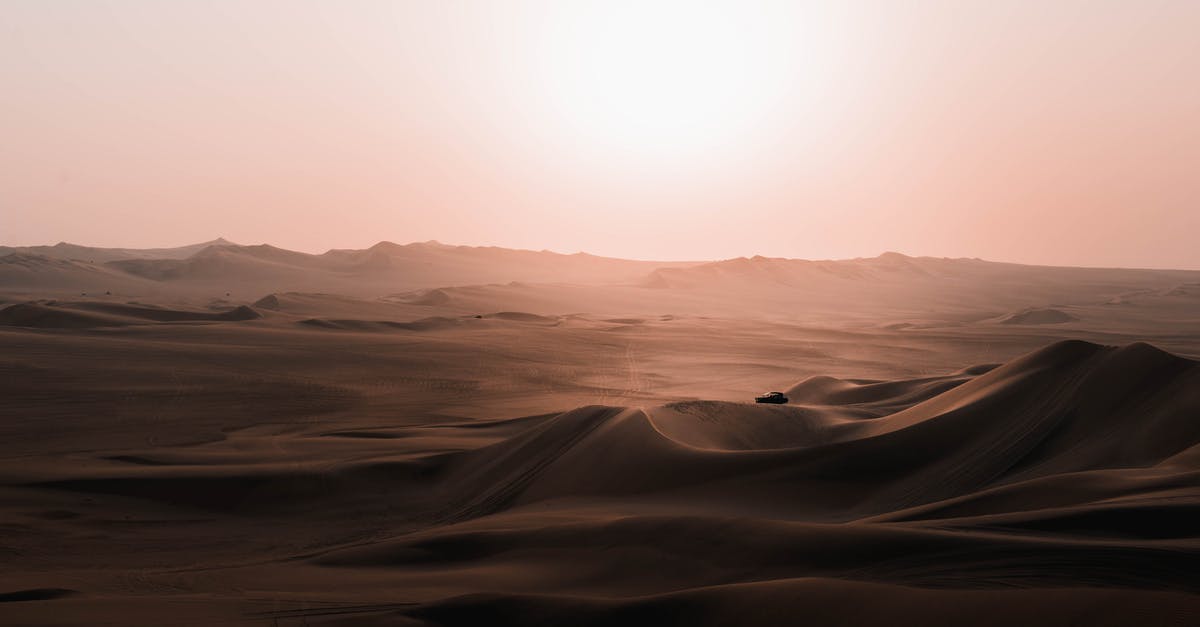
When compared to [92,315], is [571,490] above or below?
below

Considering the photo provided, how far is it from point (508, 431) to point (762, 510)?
243 inches

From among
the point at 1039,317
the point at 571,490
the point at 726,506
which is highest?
the point at 1039,317

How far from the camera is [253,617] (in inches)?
205

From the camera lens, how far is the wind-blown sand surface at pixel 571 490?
4777 millimetres

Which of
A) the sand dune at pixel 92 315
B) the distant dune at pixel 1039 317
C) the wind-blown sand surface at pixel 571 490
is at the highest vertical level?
the distant dune at pixel 1039 317

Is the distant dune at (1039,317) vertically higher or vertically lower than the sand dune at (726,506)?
higher

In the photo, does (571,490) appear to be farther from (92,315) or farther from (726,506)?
(92,315)

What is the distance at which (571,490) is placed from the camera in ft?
32.8

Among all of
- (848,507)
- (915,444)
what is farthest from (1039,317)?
(848,507)

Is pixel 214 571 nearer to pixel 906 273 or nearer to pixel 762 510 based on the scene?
pixel 762 510

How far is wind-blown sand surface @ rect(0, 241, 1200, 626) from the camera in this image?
4.78 metres

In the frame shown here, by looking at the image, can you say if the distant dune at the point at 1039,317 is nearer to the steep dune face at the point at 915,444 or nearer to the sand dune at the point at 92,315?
the steep dune face at the point at 915,444

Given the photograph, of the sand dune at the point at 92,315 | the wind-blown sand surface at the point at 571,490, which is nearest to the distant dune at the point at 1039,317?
the wind-blown sand surface at the point at 571,490

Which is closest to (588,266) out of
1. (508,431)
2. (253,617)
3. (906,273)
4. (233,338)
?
(906,273)
